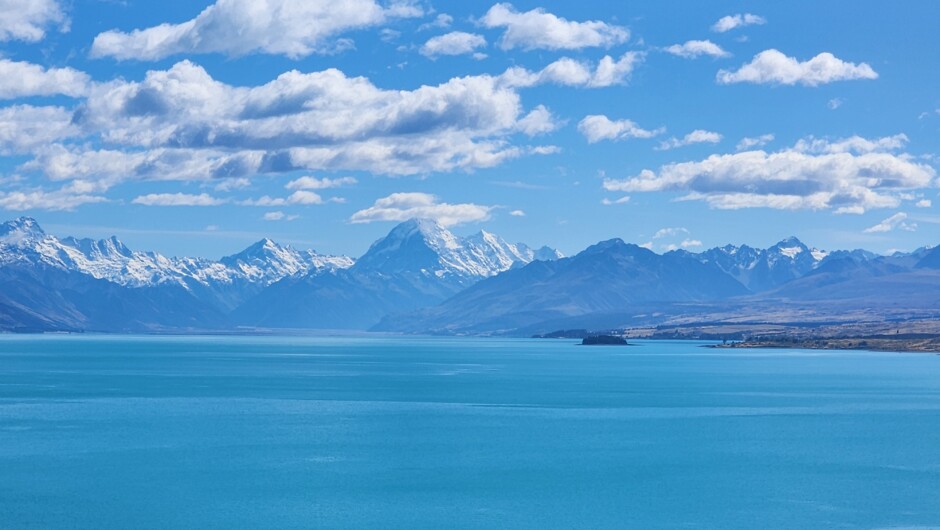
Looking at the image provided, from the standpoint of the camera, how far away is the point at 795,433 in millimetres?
99938

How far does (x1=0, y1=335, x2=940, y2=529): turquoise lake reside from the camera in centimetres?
6438

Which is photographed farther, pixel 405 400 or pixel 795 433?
pixel 405 400

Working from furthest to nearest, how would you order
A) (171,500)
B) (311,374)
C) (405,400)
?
(311,374)
(405,400)
(171,500)

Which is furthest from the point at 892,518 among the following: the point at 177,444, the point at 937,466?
the point at 177,444

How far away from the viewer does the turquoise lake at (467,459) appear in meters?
64.4

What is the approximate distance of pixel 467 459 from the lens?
276ft

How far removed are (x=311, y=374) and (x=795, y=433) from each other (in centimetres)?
10873

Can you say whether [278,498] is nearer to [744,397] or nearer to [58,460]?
[58,460]

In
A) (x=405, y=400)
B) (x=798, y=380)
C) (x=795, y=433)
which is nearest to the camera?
(x=795, y=433)

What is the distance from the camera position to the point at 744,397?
458 feet

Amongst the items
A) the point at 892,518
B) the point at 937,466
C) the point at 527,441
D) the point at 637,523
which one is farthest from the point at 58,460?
the point at 937,466

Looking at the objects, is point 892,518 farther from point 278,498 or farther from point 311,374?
point 311,374

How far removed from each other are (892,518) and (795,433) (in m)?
38.0

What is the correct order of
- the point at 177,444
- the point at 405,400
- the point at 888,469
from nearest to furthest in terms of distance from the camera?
the point at 888,469
the point at 177,444
the point at 405,400
